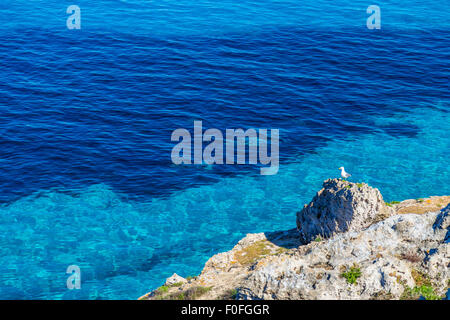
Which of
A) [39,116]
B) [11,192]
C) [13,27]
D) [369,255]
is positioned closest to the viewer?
[369,255]

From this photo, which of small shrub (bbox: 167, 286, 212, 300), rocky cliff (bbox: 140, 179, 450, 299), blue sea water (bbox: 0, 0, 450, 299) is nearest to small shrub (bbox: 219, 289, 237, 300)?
rocky cliff (bbox: 140, 179, 450, 299)

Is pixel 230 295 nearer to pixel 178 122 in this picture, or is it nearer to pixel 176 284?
pixel 176 284

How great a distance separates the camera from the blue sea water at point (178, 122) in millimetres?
32625

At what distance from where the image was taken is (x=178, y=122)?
4797 cm

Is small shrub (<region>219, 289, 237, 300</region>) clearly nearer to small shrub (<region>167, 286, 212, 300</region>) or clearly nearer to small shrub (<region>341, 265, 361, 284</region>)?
small shrub (<region>167, 286, 212, 300</region>)

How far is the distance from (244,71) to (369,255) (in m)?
43.4

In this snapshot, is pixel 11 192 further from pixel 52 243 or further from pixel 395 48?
pixel 395 48

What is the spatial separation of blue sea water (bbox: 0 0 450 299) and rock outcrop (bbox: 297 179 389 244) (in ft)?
29.6

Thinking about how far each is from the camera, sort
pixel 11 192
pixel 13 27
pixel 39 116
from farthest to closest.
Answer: pixel 13 27 < pixel 39 116 < pixel 11 192

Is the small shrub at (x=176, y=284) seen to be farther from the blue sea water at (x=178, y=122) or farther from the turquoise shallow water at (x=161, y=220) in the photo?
the blue sea water at (x=178, y=122)

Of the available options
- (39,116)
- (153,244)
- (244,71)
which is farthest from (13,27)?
(153,244)

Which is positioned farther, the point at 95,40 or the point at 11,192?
the point at 95,40

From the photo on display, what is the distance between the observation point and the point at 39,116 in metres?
48.6

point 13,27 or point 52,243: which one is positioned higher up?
point 13,27
